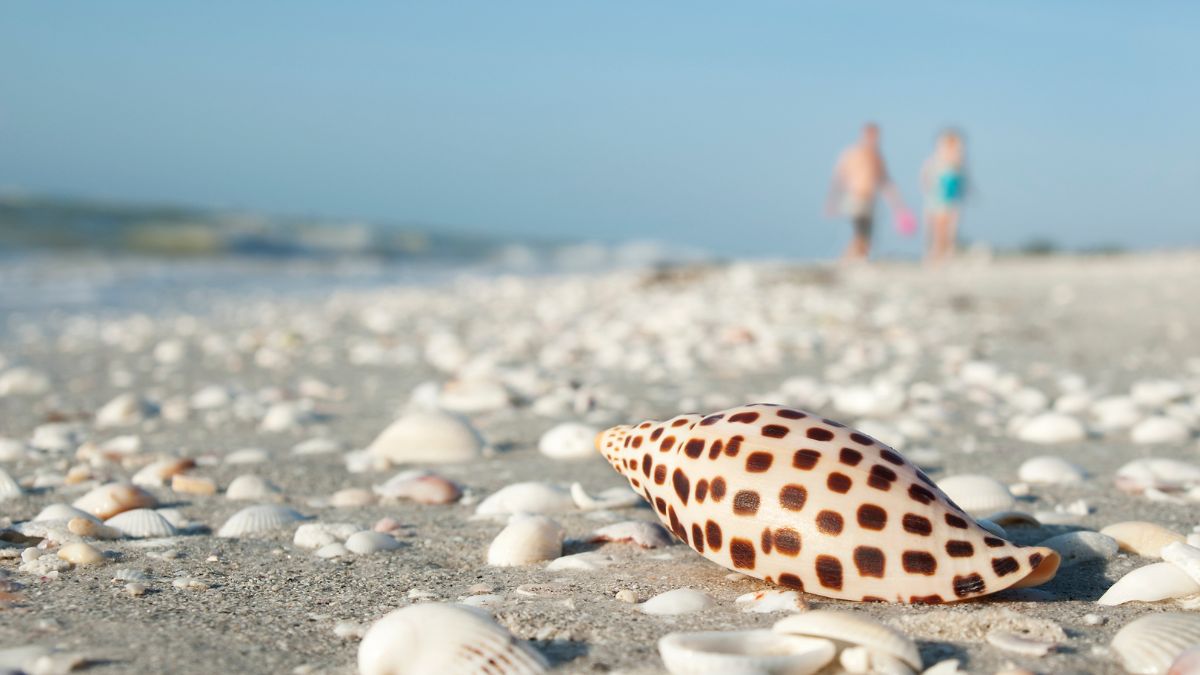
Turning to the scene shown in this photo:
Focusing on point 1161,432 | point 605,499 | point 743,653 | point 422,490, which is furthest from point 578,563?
point 1161,432

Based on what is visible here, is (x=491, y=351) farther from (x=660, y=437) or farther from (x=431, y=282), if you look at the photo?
(x=431, y=282)

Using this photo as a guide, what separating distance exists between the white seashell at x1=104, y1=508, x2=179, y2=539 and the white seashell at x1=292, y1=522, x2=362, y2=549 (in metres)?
0.30

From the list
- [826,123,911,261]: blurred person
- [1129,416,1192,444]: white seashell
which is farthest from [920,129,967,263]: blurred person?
[1129,416,1192,444]: white seashell

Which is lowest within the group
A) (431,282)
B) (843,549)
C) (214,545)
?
(431,282)

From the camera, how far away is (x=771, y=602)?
1741 millimetres

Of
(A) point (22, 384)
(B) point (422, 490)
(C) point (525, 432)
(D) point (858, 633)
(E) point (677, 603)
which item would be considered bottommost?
(A) point (22, 384)

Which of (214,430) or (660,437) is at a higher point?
(660,437)

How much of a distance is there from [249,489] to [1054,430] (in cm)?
271

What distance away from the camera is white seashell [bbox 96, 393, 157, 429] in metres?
4.21

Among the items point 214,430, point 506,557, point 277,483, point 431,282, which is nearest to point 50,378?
point 214,430

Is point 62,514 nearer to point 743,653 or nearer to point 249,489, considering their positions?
point 249,489

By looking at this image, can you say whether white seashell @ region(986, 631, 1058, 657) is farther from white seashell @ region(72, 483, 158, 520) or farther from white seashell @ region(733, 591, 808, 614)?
white seashell @ region(72, 483, 158, 520)

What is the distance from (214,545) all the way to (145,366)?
448cm

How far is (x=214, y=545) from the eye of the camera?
2252mm
